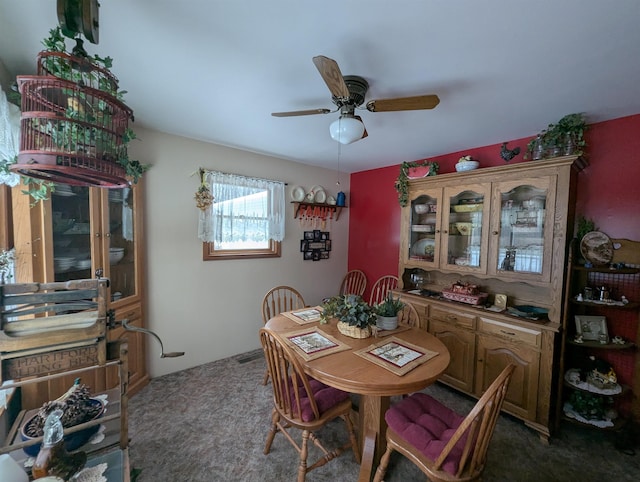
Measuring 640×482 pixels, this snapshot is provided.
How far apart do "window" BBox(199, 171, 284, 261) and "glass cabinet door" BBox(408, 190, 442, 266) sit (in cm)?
159

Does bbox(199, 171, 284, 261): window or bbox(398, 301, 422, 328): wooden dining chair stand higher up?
bbox(199, 171, 284, 261): window

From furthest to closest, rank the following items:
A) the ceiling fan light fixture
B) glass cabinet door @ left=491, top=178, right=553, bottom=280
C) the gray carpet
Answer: glass cabinet door @ left=491, top=178, right=553, bottom=280, the gray carpet, the ceiling fan light fixture

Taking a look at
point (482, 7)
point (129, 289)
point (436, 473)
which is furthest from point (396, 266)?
point (129, 289)

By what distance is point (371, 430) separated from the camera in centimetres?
150

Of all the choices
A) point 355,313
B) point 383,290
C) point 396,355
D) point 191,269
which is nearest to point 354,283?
point 383,290

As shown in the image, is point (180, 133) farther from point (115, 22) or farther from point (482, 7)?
point (482, 7)

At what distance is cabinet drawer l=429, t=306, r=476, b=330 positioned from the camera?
2.29 metres

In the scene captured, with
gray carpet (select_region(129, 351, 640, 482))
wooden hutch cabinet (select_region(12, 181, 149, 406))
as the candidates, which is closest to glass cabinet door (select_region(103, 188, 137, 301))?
wooden hutch cabinet (select_region(12, 181, 149, 406))

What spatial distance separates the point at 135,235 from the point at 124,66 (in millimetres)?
1368

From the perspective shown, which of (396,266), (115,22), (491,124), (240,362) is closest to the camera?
(115,22)

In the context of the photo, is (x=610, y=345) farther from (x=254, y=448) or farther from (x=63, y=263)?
(x=63, y=263)

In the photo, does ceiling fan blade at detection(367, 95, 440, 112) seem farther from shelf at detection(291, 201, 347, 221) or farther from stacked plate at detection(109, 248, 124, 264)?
stacked plate at detection(109, 248, 124, 264)

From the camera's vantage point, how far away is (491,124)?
2.12 metres

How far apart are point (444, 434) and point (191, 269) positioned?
2527 mm
